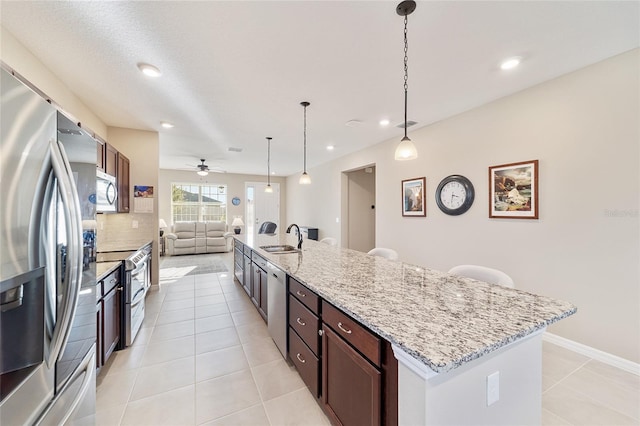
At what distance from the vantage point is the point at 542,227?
2600 millimetres

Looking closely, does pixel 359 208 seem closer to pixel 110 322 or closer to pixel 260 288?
pixel 260 288

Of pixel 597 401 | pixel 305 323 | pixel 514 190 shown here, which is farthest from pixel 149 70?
pixel 597 401

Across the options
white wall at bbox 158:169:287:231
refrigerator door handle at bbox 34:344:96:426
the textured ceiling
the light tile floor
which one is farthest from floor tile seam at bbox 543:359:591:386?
white wall at bbox 158:169:287:231

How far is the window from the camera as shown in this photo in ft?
28.2

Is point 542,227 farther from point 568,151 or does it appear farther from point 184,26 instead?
point 184,26

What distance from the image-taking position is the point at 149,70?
2.34 meters

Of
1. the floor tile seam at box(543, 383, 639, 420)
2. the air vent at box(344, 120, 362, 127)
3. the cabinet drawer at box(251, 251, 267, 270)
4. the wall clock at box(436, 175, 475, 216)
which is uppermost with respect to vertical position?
the air vent at box(344, 120, 362, 127)

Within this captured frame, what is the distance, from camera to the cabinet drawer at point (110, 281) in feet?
6.33

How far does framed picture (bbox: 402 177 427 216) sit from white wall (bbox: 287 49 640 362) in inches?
18.0

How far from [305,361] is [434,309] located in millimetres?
1076

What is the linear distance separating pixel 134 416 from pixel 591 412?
117 inches

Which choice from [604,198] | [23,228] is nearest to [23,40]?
[23,228]

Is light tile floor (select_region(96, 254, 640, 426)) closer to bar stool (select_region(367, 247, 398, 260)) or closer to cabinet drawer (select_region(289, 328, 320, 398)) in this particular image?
cabinet drawer (select_region(289, 328, 320, 398))

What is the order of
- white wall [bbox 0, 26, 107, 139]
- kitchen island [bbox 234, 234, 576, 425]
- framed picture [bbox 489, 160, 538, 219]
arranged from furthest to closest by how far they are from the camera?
framed picture [bbox 489, 160, 538, 219] → white wall [bbox 0, 26, 107, 139] → kitchen island [bbox 234, 234, 576, 425]
